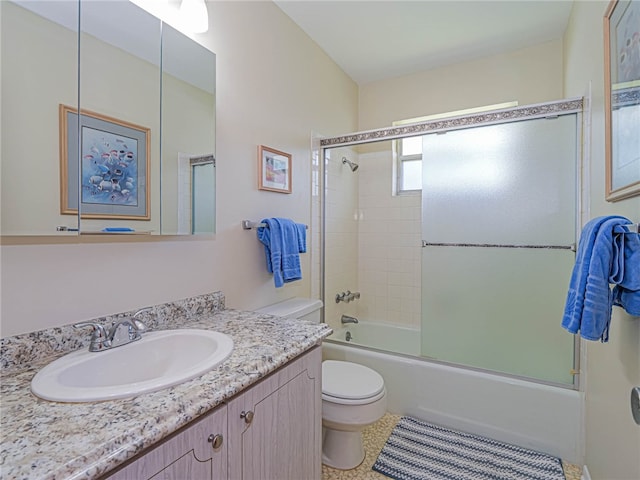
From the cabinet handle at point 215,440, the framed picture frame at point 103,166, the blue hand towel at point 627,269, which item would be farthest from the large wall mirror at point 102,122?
the blue hand towel at point 627,269

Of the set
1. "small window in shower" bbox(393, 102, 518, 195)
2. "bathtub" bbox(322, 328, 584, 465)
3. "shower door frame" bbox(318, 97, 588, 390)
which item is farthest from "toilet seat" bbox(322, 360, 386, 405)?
"small window in shower" bbox(393, 102, 518, 195)

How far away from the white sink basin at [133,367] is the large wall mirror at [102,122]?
40 centimetres

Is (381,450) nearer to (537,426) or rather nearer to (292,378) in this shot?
(537,426)

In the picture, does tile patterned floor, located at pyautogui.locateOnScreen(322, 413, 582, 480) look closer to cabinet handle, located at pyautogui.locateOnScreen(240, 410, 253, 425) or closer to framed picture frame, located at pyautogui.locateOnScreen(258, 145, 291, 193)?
cabinet handle, located at pyautogui.locateOnScreen(240, 410, 253, 425)

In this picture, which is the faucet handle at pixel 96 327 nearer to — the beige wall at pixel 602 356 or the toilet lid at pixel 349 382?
the toilet lid at pixel 349 382

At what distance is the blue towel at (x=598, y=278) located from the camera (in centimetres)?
91

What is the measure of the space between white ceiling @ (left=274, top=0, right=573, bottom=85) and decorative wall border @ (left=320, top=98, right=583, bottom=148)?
2.28 feet

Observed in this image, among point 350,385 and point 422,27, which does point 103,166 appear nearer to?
point 350,385

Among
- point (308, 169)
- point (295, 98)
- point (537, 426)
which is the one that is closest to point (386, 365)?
point (537, 426)

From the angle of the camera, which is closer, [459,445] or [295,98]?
[459,445]

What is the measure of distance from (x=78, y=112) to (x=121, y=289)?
61 centimetres

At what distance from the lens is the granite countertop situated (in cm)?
55

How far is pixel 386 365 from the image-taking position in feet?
7.08

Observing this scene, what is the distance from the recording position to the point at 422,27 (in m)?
2.23
